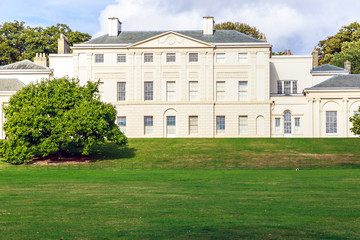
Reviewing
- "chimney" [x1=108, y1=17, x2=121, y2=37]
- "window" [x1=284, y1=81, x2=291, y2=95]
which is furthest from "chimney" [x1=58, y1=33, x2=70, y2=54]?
"window" [x1=284, y1=81, x2=291, y2=95]

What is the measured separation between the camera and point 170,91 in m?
66.4

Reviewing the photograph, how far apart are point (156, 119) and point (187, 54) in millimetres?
8999

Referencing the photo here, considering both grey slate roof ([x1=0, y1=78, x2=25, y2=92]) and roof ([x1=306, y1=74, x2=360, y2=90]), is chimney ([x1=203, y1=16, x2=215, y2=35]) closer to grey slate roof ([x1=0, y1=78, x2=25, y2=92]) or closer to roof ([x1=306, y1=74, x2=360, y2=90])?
roof ([x1=306, y1=74, x2=360, y2=90])

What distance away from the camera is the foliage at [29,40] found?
3553 inches

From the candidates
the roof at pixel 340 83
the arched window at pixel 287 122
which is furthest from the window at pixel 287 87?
the roof at pixel 340 83

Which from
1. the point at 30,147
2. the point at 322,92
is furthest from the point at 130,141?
the point at 322,92

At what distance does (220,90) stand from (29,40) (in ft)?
135

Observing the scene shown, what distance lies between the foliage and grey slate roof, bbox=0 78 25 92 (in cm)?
2347

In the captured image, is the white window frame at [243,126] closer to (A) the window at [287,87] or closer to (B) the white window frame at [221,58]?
(B) the white window frame at [221,58]

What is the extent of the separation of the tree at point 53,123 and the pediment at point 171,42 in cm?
2107

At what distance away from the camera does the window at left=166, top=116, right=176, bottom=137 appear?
6594cm

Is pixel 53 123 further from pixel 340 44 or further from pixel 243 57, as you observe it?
pixel 340 44

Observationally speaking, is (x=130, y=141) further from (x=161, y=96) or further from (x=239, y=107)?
(x=239, y=107)

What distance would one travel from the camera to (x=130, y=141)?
2132 inches
